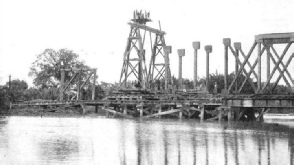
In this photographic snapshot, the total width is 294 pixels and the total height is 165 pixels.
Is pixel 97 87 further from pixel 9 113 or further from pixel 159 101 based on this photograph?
pixel 159 101

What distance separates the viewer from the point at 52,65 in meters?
106

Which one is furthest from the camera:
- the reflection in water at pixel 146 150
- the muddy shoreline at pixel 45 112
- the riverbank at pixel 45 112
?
the riverbank at pixel 45 112

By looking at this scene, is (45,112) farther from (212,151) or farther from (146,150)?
(212,151)

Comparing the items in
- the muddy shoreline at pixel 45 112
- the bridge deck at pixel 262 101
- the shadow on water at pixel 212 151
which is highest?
the bridge deck at pixel 262 101

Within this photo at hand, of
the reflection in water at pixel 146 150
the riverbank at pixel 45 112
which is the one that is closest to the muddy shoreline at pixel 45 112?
the riverbank at pixel 45 112

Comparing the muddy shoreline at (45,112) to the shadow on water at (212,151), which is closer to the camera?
the shadow on water at (212,151)

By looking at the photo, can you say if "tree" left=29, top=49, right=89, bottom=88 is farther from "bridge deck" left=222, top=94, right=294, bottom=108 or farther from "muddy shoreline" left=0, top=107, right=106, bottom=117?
"bridge deck" left=222, top=94, right=294, bottom=108

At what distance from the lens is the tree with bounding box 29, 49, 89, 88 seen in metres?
106

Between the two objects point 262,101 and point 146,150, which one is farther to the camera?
point 262,101

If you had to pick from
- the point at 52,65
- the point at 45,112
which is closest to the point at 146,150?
the point at 45,112

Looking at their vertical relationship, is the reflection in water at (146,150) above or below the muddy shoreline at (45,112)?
below

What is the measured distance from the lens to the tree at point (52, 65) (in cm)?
10619

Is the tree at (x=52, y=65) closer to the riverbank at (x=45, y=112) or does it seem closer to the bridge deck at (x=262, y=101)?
the riverbank at (x=45, y=112)

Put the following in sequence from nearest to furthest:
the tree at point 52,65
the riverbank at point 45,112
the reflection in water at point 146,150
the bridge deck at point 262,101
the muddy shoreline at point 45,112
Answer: the reflection in water at point 146,150 < the bridge deck at point 262,101 < the muddy shoreline at point 45,112 < the riverbank at point 45,112 < the tree at point 52,65
